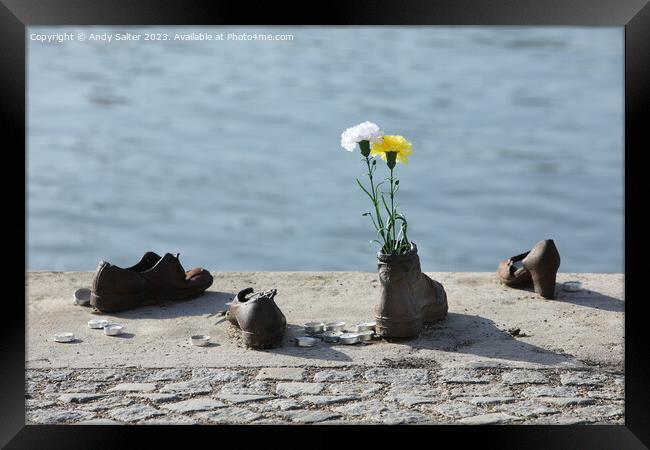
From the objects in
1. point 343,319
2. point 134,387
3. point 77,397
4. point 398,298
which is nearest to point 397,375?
point 398,298

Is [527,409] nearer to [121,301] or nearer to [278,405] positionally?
[278,405]

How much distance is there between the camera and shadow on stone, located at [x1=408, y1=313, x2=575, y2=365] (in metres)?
6.16

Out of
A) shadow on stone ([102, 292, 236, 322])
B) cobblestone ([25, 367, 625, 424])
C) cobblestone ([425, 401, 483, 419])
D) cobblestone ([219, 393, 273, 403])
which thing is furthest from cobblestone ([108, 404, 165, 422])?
shadow on stone ([102, 292, 236, 322])

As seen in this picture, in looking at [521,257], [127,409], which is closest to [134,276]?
[127,409]

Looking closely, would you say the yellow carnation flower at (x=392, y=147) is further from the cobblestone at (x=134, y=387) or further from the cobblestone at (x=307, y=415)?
the cobblestone at (x=134, y=387)

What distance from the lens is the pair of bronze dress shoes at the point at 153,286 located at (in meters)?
6.75

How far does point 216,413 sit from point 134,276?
80.5 inches

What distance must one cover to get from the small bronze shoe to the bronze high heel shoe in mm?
126

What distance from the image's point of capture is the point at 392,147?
6336 mm

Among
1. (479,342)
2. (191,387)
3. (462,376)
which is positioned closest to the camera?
(191,387)

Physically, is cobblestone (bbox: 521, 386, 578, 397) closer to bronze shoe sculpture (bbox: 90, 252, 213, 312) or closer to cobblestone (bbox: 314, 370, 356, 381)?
cobblestone (bbox: 314, 370, 356, 381)

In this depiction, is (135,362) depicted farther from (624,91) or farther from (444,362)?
(624,91)

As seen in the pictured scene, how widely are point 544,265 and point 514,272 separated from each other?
0.34 metres

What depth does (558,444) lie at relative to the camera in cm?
469
